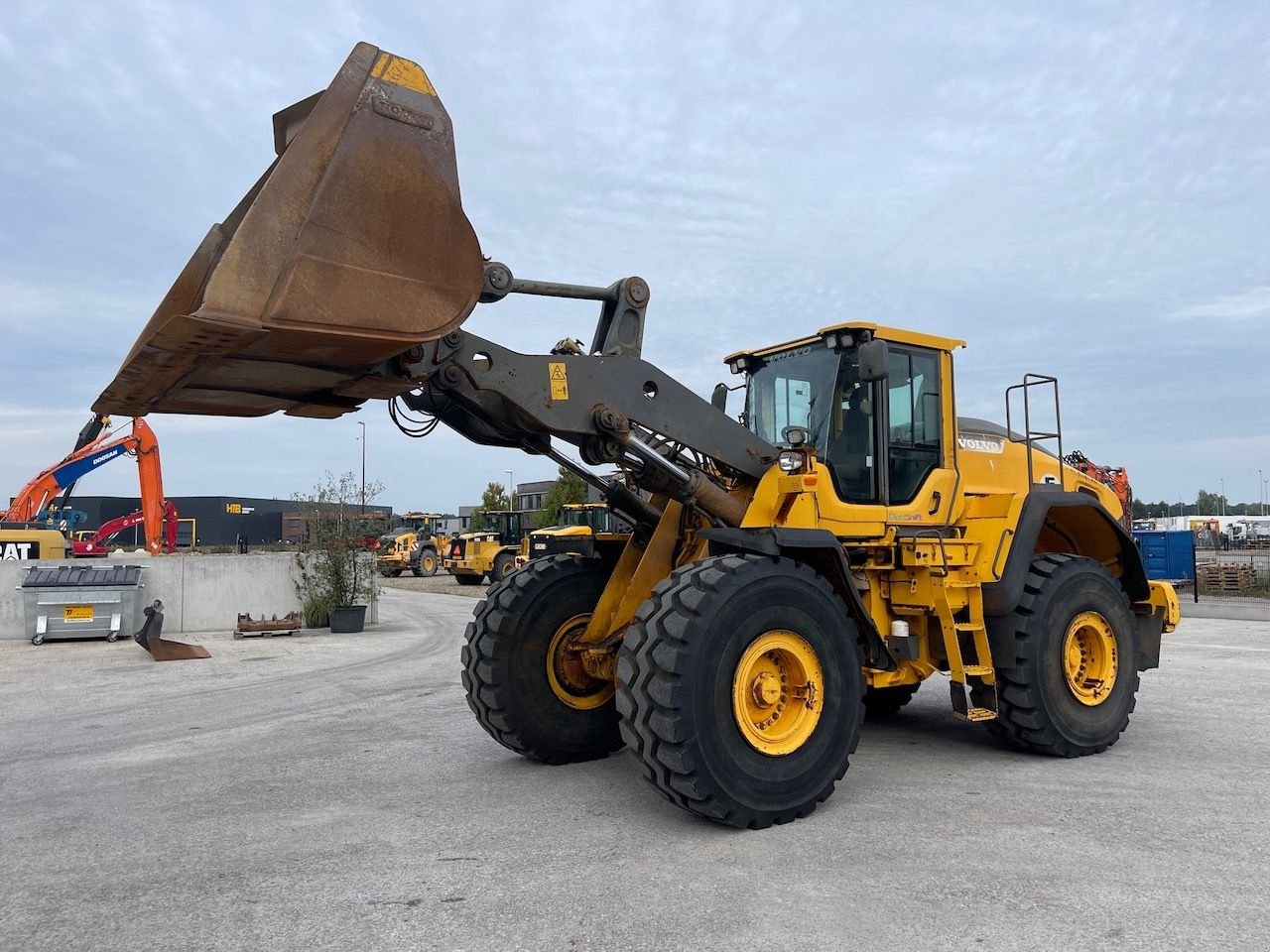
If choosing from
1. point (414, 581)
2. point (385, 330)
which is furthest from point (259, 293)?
point (414, 581)

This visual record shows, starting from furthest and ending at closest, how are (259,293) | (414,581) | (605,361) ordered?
(414,581) < (605,361) < (259,293)

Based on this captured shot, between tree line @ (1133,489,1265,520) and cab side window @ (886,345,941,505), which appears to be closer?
cab side window @ (886,345,941,505)

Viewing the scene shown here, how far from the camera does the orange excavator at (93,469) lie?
23.3m

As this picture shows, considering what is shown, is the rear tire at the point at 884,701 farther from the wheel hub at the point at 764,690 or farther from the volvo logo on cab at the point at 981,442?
the wheel hub at the point at 764,690

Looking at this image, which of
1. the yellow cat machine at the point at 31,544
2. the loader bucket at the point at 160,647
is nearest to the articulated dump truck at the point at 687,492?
the loader bucket at the point at 160,647

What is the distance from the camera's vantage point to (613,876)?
4.32 m

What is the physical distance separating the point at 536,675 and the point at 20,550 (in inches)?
729

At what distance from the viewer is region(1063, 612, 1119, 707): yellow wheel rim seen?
22.5ft

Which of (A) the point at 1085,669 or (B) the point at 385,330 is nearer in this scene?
(B) the point at 385,330

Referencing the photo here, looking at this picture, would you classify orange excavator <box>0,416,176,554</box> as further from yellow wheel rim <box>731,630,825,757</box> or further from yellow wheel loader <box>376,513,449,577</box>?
yellow wheel rim <box>731,630,825,757</box>

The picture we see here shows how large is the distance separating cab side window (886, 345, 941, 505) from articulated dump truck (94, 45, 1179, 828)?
1.0 inches

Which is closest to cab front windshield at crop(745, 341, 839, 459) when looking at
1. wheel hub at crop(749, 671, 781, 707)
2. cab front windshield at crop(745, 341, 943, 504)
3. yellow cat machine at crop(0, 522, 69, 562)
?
cab front windshield at crop(745, 341, 943, 504)

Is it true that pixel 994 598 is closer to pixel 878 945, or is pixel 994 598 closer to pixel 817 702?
pixel 817 702

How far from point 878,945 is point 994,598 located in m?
3.42
